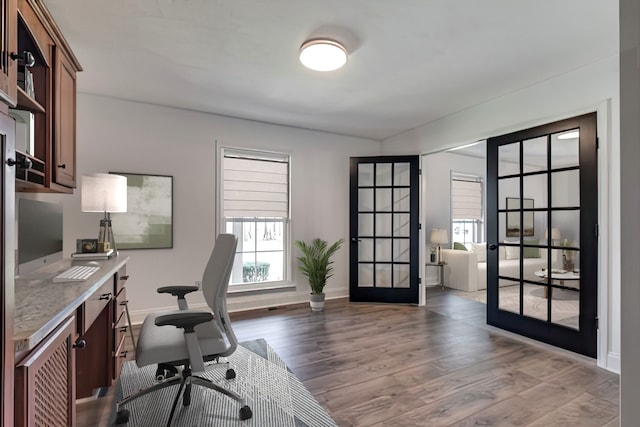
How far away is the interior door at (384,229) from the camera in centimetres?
438

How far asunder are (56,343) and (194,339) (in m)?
0.64

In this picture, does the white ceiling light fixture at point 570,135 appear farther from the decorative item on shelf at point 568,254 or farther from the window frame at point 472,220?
the window frame at point 472,220

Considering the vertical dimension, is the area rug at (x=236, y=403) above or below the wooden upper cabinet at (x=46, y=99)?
below

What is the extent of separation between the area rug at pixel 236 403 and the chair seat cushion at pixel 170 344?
0.42m

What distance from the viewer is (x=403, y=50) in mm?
2369

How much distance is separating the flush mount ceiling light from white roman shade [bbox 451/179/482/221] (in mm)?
4680

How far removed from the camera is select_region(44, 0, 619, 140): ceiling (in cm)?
193

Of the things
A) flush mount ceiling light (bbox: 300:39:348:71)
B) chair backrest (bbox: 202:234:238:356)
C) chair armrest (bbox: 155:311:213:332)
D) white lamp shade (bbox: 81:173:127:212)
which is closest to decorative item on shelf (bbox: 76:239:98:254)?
white lamp shade (bbox: 81:173:127:212)

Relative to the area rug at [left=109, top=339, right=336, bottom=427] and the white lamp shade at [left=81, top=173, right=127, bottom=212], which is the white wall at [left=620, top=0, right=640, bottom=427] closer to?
the area rug at [left=109, top=339, right=336, bottom=427]

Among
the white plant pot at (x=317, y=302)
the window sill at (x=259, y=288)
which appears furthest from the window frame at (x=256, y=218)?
the white plant pot at (x=317, y=302)

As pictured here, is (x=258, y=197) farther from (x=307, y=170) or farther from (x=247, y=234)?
(x=307, y=170)

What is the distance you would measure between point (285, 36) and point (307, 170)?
2.38 metres

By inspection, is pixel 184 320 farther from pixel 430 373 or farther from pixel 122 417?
pixel 430 373

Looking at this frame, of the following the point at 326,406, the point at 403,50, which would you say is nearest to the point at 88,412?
the point at 326,406
